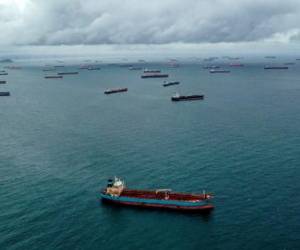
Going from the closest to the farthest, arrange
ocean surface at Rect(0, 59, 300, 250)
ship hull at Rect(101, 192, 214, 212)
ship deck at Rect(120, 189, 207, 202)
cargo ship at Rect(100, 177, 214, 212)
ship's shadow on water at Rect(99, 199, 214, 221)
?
ocean surface at Rect(0, 59, 300, 250) → ship's shadow on water at Rect(99, 199, 214, 221) → ship hull at Rect(101, 192, 214, 212) → cargo ship at Rect(100, 177, 214, 212) → ship deck at Rect(120, 189, 207, 202)

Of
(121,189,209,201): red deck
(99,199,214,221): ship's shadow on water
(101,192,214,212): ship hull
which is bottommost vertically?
(99,199,214,221): ship's shadow on water

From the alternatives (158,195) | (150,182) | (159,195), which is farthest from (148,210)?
(150,182)

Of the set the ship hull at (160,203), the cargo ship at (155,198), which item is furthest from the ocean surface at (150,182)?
the cargo ship at (155,198)

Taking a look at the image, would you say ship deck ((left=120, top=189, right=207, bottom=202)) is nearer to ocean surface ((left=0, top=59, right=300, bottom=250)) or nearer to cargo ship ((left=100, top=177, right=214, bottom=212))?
cargo ship ((left=100, top=177, right=214, bottom=212))

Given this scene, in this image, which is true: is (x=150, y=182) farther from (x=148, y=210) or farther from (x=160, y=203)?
(x=148, y=210)

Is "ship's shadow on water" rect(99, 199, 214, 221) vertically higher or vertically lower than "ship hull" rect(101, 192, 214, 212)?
lower

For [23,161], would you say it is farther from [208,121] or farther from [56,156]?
[208,121]

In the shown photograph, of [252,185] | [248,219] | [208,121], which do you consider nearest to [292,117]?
[208,121]

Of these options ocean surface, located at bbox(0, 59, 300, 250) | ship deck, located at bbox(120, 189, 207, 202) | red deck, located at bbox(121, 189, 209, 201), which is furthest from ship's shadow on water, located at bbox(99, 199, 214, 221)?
red deck, located at bbox(121, 189, 209, 201)
